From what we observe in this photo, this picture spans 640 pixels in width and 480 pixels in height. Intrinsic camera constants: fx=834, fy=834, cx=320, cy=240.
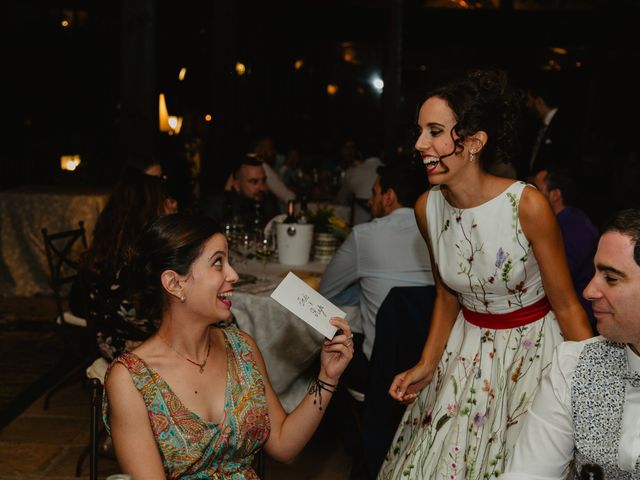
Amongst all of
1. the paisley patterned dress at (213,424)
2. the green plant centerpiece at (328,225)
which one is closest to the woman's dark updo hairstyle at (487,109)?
the paisley patterned dress at (213,424)

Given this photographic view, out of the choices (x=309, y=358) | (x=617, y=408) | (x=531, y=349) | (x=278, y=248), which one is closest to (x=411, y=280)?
(x=309, y=358)

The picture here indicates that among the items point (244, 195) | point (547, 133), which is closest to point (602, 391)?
point (244, 195)

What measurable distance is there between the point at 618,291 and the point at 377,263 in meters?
2.02

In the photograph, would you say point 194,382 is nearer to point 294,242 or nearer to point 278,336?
point 278,336

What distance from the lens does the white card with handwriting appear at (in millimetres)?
1945

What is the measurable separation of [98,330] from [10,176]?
7473mm

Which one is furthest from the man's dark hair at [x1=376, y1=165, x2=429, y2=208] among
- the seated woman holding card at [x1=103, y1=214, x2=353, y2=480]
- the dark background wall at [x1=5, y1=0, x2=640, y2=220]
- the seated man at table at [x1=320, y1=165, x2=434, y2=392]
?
the dark background wall at [x1=5, y1=0, x2=640, y2=220]

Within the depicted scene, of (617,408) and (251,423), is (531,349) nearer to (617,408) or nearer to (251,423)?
(617,408)

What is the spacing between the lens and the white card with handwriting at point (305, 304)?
1.95 meters

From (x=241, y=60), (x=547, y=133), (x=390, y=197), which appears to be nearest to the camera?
(x=390, y=197)

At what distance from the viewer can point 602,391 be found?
1.79 meters

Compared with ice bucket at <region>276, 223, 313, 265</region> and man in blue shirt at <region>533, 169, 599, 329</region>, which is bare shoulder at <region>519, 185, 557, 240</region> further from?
ice bucket at <region>276, 223, 313, 265</region>

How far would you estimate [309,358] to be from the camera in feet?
12.7

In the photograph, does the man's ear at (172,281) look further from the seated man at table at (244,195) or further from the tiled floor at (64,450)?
the seated man at table at (244,195)
